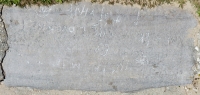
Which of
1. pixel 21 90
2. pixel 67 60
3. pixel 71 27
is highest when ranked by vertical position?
pixel 71 27

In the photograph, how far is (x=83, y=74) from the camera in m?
4.42

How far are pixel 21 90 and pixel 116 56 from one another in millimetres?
1122

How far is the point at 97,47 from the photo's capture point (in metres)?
4.39

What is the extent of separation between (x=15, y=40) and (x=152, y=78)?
5.18 ft

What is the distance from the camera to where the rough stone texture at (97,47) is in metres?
4.32

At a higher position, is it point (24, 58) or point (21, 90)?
point (24, 58)

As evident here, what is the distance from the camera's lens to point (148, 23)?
14.3 feet

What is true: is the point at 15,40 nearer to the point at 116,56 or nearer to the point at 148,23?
the point at 116,56

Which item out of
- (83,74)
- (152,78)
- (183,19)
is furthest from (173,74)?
(83,74)

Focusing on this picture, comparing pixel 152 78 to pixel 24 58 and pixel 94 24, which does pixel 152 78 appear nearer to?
pixel 94 24

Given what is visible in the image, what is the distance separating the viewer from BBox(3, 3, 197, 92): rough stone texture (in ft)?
14.2

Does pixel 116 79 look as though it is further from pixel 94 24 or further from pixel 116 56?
pixel 94 24

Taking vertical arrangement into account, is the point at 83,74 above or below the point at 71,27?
below

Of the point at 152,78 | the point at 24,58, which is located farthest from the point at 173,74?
the point at 24,58
